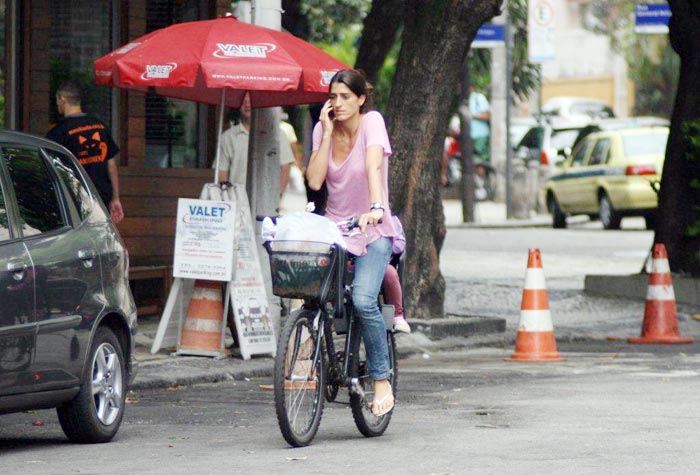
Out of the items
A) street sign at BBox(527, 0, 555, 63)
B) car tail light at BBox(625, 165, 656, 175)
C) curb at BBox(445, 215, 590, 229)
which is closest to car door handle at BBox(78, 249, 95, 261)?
curb at BBox(445, 215, 590, 229)

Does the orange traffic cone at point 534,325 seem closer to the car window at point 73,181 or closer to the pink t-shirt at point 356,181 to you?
the pink t-shirt at point 356,181

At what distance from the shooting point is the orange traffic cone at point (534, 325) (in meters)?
12.6

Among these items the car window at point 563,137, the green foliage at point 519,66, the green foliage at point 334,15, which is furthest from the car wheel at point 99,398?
the car window at point 563,137

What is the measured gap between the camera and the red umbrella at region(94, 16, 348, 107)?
11461mm

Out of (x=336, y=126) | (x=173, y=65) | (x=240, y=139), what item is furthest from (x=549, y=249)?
(x=336, y=126)

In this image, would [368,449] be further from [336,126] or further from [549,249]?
[549,249]

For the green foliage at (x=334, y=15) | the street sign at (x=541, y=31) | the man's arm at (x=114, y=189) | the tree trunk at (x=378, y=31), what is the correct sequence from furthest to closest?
1. the green foliage at (x=334, y=15)
2. the street sign at (x=541, y=31)
3. the tree trunk at (x=378, y=31)
4. the man's arm at (x=114, y=189)

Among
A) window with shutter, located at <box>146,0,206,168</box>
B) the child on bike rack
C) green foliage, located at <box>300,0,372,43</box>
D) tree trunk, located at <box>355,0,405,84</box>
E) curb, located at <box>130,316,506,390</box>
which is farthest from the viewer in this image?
green foliage, located at <box>300,0,372,43</box>

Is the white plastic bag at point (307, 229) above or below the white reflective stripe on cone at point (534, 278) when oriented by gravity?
above

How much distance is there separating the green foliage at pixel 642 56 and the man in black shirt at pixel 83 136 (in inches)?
1702

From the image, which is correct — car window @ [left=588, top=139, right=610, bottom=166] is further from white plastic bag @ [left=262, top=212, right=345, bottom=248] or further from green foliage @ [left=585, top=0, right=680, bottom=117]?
green foliage @ [left=585, top=0, right=680, bottom=117]

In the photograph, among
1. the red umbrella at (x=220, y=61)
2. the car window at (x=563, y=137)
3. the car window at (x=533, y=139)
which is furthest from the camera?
the car window at (x=533, y=139)

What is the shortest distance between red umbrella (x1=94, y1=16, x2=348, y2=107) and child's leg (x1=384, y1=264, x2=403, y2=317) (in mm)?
3215

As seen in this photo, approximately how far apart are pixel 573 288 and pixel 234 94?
19.4ft
